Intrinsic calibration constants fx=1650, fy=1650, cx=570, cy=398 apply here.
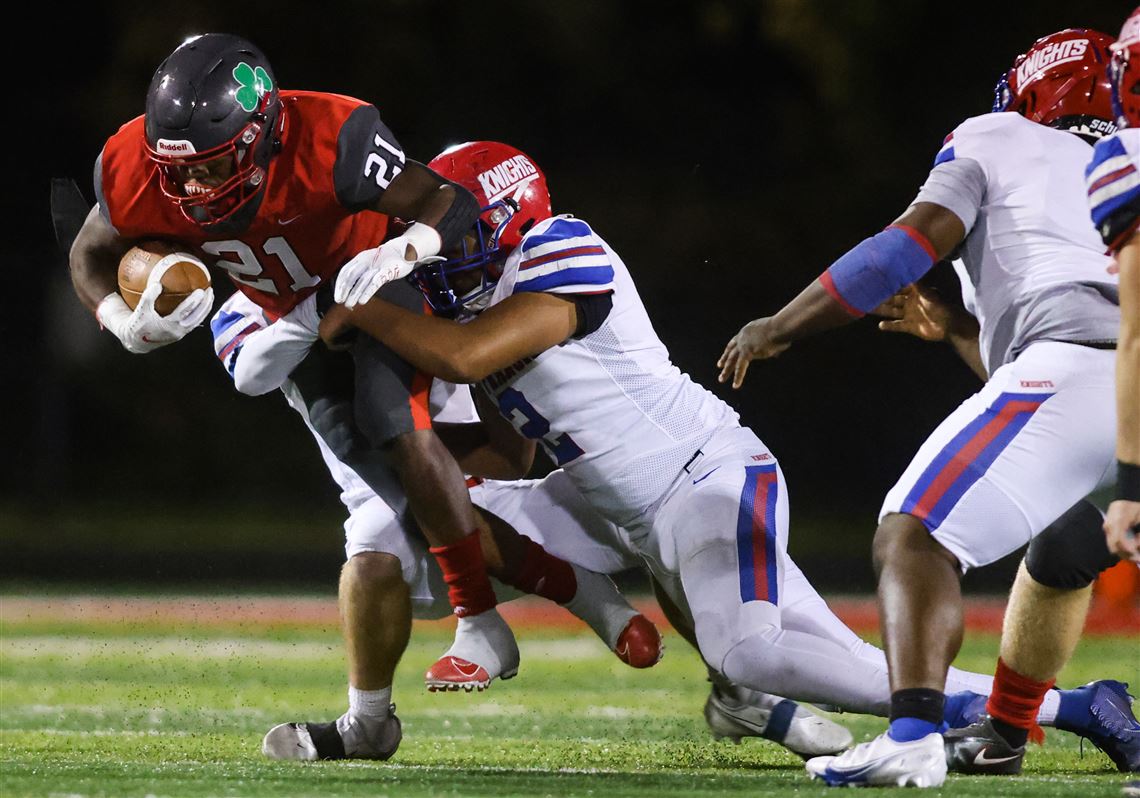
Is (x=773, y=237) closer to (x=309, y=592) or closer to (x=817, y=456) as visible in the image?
(x=817, y=456)

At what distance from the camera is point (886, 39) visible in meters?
13.0

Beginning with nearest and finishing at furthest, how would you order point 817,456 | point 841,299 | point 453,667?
1. point 841,299
2. point 453,667
3. point 817,456

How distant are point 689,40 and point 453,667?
423 inches

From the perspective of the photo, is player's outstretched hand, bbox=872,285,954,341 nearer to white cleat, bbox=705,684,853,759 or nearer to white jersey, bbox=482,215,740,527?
white jersey, bbox=482,215,740,527

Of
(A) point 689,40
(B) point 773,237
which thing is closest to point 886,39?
(A) point 689,40

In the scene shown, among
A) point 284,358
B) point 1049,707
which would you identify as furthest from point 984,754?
point 284,358

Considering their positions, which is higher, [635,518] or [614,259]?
[614,259]

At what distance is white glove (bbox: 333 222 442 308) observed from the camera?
3.27 metres

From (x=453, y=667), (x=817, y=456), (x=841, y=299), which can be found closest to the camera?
(x=841, y=299)

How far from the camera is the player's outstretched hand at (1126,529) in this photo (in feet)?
8.48

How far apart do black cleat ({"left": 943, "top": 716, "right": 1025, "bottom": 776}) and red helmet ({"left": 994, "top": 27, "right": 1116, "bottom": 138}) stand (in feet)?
4.22

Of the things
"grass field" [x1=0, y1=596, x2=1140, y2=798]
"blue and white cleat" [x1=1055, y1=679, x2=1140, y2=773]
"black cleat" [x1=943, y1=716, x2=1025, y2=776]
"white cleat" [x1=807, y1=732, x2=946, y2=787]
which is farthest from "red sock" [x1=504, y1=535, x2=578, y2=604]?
"blue and white cleat" [x1=1055, y1=679, x2=1140, y2=773]

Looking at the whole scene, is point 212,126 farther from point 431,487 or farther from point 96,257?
point 431,487

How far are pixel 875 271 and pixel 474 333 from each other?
81cm
